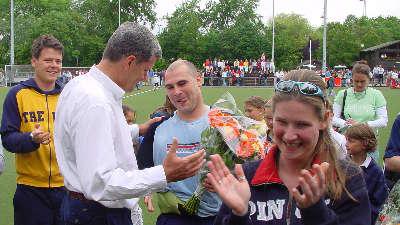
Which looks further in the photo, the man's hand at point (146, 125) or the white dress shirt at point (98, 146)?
the man's hand at point (146, 125)

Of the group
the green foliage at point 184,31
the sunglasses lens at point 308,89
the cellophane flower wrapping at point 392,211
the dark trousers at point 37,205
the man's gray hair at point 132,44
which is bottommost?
the dark trousers at point 37,205

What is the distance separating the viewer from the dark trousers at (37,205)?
5.28 meters

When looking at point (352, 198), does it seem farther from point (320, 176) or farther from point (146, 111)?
point (146, 111)

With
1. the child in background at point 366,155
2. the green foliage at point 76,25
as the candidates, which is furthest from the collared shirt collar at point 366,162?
the green foliage at point 76,25

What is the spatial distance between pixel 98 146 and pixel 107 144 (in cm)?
6

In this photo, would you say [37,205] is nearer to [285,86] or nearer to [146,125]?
[146,125]

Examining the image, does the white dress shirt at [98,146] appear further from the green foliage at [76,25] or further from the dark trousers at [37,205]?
the green foliage at [76,25]

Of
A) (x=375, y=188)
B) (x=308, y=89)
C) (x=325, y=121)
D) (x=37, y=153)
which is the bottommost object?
(x=375, y=188)

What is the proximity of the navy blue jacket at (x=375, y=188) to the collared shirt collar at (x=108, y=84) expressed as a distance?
2376 mm

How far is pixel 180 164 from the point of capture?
3490 mm

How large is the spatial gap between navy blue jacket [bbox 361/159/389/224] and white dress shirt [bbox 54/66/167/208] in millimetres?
2279

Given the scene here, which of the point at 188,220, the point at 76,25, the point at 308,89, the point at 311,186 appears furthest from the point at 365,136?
the point at 76,25

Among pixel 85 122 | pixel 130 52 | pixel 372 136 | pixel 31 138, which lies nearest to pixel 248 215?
pixel 85 122

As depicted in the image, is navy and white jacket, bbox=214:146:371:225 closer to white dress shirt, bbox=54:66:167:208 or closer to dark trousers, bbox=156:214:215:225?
white dress shirt, bbox=54:66:167:208
